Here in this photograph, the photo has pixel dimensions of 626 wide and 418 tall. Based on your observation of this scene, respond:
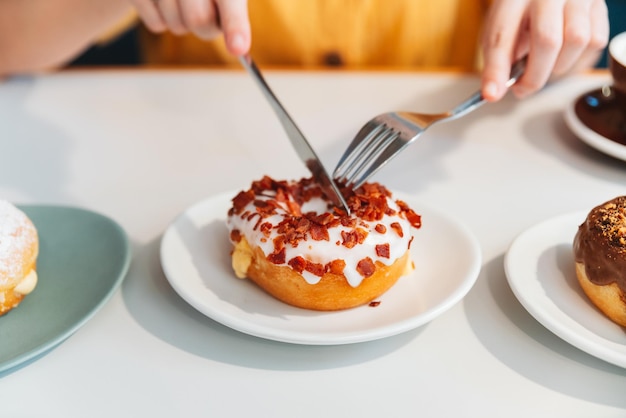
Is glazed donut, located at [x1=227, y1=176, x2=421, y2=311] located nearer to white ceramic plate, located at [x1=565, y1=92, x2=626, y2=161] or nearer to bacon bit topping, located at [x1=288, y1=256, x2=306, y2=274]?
bacon bit topping, located at [x1=288, y1=256, x2=306, y2=274]

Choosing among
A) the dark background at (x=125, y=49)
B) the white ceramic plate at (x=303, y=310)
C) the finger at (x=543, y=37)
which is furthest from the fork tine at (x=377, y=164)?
the dark background at (x=125, y=49)

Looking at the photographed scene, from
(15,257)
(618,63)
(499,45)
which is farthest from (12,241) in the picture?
(618,63)

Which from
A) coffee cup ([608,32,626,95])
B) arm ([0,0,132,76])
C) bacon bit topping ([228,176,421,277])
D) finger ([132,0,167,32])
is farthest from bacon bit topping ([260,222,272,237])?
arm ([0,0,132,76])

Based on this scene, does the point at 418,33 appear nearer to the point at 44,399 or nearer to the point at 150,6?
the point at 150,6

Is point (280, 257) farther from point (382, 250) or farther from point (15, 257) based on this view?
point (15, 257)

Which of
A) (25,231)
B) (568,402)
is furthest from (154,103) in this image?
(568,402)

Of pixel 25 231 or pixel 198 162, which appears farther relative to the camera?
pixel 198 162
